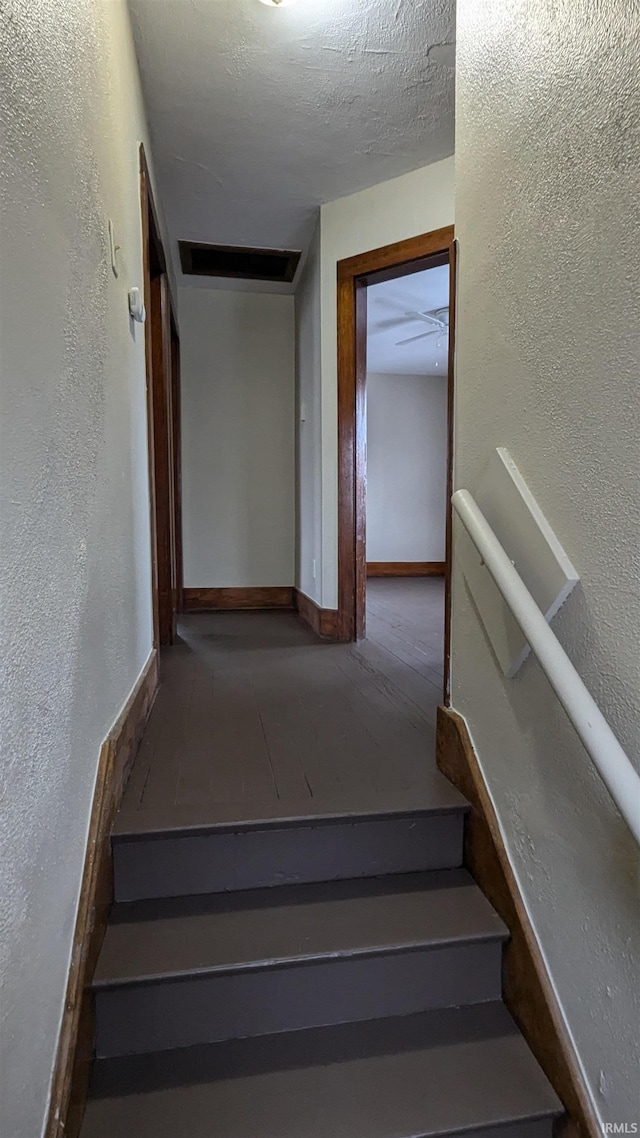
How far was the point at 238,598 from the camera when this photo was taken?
432cm

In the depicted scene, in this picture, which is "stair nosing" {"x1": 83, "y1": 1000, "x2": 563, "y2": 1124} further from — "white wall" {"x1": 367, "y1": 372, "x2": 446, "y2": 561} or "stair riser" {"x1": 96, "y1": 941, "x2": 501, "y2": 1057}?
"white wall" {"x1": 367, "y1": 372, "x2": 446, "y2": 561}

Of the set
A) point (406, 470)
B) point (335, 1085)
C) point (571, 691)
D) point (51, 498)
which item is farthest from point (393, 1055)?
point (406, 470)

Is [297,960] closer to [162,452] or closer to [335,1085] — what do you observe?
[335,1085]

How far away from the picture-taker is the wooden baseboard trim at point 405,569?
671cm

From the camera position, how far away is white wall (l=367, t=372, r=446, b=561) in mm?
6641

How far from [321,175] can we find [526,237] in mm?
2089

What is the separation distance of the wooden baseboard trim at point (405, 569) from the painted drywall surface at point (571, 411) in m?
5.34

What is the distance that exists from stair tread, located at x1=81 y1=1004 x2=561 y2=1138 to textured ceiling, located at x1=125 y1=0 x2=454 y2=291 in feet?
8.95

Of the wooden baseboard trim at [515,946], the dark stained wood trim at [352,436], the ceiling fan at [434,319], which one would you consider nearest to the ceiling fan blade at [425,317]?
the ceiling fan at [434,319]

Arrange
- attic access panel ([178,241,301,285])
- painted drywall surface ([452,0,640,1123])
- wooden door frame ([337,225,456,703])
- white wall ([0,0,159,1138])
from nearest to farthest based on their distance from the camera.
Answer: white wall ([0,0,159,1138])
painted drywall surface ([452,0,640,1123])
wooden door frame ([337,225,456,703])
attic access panel ([178,241,301,285])

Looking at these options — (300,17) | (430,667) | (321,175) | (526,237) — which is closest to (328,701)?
(430,667)

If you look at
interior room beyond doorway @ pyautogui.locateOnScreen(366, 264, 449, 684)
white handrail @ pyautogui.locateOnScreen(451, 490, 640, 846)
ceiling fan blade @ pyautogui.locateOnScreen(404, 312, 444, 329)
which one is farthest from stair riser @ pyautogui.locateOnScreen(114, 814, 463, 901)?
interior room beyond doorway @ pyautogui.locateOnScreen(366, 264, 449, 684)

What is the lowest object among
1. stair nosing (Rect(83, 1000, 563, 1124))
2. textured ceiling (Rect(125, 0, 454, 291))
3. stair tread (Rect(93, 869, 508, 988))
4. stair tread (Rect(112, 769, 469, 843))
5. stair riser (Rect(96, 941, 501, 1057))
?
stair nosing (Rect(83, 1000, 563, 1124))

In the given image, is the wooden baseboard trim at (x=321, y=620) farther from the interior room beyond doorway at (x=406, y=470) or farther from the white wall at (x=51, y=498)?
the interior room beyond doorway at (x=406, y=470)
